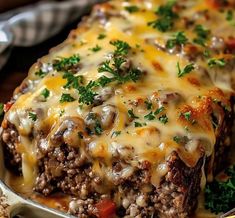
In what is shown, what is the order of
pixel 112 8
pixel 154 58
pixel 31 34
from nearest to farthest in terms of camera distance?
pixel 154 58, pixel 112 8, pixel 31 34

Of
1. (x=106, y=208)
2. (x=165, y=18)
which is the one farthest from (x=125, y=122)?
(x=165, y=18)

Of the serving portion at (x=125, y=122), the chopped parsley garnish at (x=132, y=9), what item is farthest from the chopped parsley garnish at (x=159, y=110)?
the chopped parsley garnish at (x=132, y=9)

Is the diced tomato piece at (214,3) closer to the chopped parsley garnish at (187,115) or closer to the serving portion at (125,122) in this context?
the serving portion at (125,122)

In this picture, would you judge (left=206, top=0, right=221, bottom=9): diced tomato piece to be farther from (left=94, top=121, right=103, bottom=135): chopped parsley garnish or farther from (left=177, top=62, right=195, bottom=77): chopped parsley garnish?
(left=94, top=121, right=103, bottom=135): chopped parsley garnish

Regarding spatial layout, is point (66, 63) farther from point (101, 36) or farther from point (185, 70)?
point (185, 70)

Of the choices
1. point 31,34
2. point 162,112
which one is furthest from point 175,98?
point 31,34

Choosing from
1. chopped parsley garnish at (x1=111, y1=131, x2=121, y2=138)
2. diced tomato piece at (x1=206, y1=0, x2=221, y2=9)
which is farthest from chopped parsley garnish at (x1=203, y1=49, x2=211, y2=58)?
chopped parsley garnish at (x1=111, y1=131, x2=121, y2=138)

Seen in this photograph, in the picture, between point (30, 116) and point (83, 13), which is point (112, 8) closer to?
point (83, 13)
